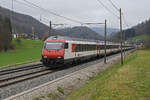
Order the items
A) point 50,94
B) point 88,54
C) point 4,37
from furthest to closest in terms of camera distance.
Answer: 1. point 4,37
2. point 88,54
3. point 50,94

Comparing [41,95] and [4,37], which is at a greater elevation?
[4,37]

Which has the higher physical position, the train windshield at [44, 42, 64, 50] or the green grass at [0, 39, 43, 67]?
the train windshield at [44, 42, 64, 50]

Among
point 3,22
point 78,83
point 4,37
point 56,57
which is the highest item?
point 3,22

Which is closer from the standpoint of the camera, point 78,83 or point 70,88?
point 70,88

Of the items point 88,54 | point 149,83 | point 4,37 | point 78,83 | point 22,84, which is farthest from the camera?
point 4,37

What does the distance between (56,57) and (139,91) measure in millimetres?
10685

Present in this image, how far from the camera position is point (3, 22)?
6562 centimetres

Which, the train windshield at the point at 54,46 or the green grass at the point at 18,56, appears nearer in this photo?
the train windshield at the point at 54,46

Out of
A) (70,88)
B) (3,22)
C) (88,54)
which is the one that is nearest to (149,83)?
(70,88)

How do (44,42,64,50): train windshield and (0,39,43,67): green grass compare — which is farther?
(0,39,43,67): green grass

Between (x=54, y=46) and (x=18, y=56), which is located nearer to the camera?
(x=54, y=46)

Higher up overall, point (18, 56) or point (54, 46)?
point (54, 46)

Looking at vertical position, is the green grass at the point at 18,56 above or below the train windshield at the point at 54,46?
below

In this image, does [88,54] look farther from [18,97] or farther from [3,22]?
[3,22]
